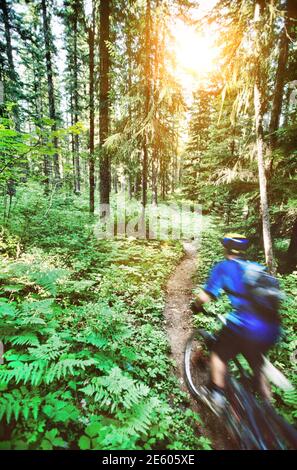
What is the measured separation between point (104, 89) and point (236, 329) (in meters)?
12.3

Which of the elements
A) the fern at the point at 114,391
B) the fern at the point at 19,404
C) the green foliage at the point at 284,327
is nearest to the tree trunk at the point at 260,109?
the green foliage at the point at 284,327

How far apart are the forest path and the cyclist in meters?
0.30

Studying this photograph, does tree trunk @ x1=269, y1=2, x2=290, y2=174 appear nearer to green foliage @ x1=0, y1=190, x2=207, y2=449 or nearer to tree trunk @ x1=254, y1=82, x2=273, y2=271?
tree trunk @ x1=254, y1=82, x2=273, y2=271

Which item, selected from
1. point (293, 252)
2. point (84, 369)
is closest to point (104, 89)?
point (293, 252)

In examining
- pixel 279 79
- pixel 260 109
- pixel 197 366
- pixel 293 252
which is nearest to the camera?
pixel 197 366

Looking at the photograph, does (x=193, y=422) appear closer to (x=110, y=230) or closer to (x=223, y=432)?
(x=223, y=432)

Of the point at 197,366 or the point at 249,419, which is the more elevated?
the point at 249,419

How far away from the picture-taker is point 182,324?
6.59m

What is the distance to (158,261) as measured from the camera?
1062 centimetres

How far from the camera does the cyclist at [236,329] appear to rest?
3.29 meters

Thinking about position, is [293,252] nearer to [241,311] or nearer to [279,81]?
[279,81]

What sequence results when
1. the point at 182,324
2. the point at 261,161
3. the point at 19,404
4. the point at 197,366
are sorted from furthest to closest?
the point at 261,161 < the point at 182,324 < the point at 197,366 < the point at 19,404

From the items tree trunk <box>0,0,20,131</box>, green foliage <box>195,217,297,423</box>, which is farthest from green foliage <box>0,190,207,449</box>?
tree trunk <box>0,0,20,131</box>

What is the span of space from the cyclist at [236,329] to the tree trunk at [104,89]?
9638 mm
